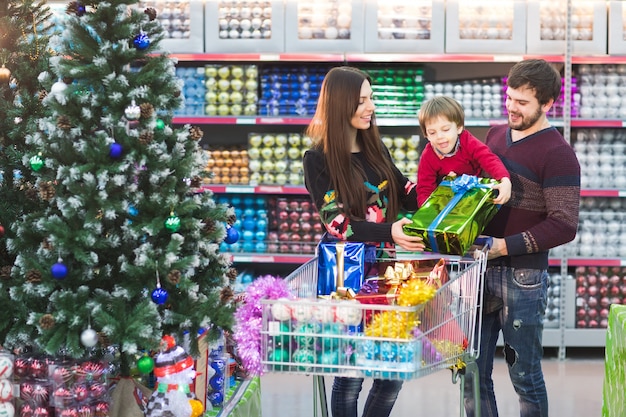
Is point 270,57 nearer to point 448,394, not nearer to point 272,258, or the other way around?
point 272,258

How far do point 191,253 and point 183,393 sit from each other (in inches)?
18.1

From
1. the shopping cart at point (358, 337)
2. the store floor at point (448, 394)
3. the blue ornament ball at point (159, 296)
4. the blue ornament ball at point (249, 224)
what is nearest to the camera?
the shopping cart at point (358, 337)

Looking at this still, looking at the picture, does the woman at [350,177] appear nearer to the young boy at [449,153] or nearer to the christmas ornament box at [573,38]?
the young boy at [449,153]

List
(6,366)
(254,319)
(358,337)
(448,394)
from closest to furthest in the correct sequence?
(358,337) < (254,319) < (6,366) < (448,394)

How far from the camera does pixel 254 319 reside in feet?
8.45

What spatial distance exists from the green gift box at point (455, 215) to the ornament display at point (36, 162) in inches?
45.9

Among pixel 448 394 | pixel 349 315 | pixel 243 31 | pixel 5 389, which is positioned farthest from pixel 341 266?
pixel 243 31

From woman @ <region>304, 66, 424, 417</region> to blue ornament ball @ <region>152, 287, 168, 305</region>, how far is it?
0.59 metres

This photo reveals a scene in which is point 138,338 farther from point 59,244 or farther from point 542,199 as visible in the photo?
point 542,199

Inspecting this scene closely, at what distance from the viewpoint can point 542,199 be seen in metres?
3.05

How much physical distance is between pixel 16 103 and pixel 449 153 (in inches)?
59.1

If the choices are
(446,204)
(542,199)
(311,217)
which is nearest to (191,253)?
(446,204)

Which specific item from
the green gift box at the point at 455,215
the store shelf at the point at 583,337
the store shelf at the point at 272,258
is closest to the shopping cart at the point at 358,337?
the green gift box at the point at 455,215

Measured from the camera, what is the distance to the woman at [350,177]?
300 centimetres
